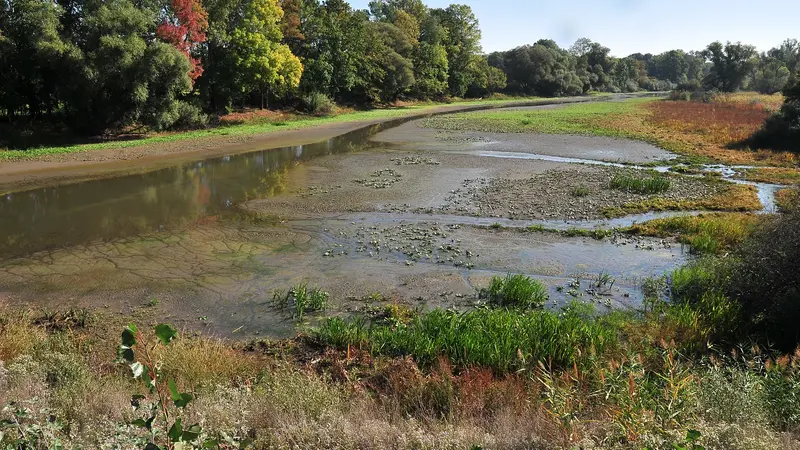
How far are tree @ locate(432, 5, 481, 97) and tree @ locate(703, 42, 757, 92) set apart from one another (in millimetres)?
43861

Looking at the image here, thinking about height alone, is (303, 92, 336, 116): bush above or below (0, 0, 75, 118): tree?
below

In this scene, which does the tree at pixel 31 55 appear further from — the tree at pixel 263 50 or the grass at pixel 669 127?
the grass at pixel 669 127

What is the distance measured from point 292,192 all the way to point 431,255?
929 cm

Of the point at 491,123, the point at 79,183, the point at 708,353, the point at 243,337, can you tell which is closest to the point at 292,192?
the point at 79,183

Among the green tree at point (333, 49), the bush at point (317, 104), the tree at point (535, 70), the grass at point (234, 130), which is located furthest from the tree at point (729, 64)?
the bush at point (317, 104)

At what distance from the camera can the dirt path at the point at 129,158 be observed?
22698mm

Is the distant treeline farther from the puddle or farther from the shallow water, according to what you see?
the puddle

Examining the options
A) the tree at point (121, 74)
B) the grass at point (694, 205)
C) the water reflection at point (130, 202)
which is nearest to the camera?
the water reflection at point (130, 202)

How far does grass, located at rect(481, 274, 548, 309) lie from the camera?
403 inches

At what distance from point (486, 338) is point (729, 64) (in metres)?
109

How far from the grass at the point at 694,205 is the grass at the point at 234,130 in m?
25.5

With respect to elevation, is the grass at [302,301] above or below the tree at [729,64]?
below

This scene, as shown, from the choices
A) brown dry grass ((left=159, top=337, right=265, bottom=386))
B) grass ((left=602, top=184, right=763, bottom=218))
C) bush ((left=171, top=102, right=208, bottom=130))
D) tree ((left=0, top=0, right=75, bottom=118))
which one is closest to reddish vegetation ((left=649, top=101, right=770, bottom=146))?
grass ((left=602, top=184, right=763, bottom=218))

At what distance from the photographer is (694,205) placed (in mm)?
18453
